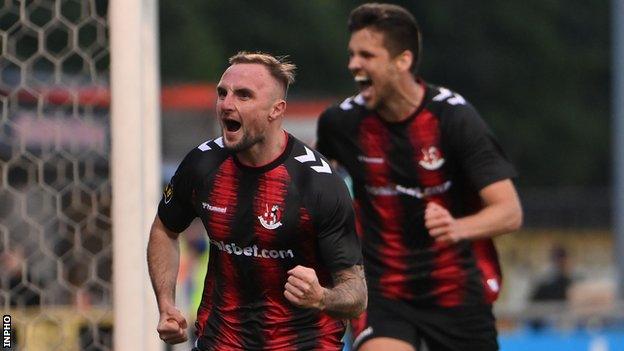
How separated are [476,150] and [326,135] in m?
0.84

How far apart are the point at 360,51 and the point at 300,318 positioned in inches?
81.8

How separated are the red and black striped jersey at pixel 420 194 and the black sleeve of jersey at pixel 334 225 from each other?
1.68m

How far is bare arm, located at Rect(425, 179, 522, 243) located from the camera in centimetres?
772

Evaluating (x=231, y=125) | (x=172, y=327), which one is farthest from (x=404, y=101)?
(x=172, y=327)

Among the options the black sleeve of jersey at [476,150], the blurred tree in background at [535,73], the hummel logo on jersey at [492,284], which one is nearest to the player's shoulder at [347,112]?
the black sleeve of jersey at [476,150]

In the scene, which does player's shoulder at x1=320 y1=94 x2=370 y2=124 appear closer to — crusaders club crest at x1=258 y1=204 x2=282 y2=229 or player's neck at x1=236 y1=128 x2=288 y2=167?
player's neck at x1=236 y1=128 x2=288 y2=167

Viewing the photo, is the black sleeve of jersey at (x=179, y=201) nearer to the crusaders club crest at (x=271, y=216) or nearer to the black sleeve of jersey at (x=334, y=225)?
the crusaders club crest at (x=271, y=216)

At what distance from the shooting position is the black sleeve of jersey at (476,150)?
26.1ft

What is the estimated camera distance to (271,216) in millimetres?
6434

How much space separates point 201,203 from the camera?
6535mm

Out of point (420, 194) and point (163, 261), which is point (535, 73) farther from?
point (163, 261)

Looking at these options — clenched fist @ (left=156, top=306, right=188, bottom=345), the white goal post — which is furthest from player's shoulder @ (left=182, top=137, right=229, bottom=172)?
the white goal post

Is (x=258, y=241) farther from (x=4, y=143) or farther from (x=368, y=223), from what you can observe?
(x=4, y=143)

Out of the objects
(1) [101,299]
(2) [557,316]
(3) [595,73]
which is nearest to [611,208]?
(3) [595,73]
